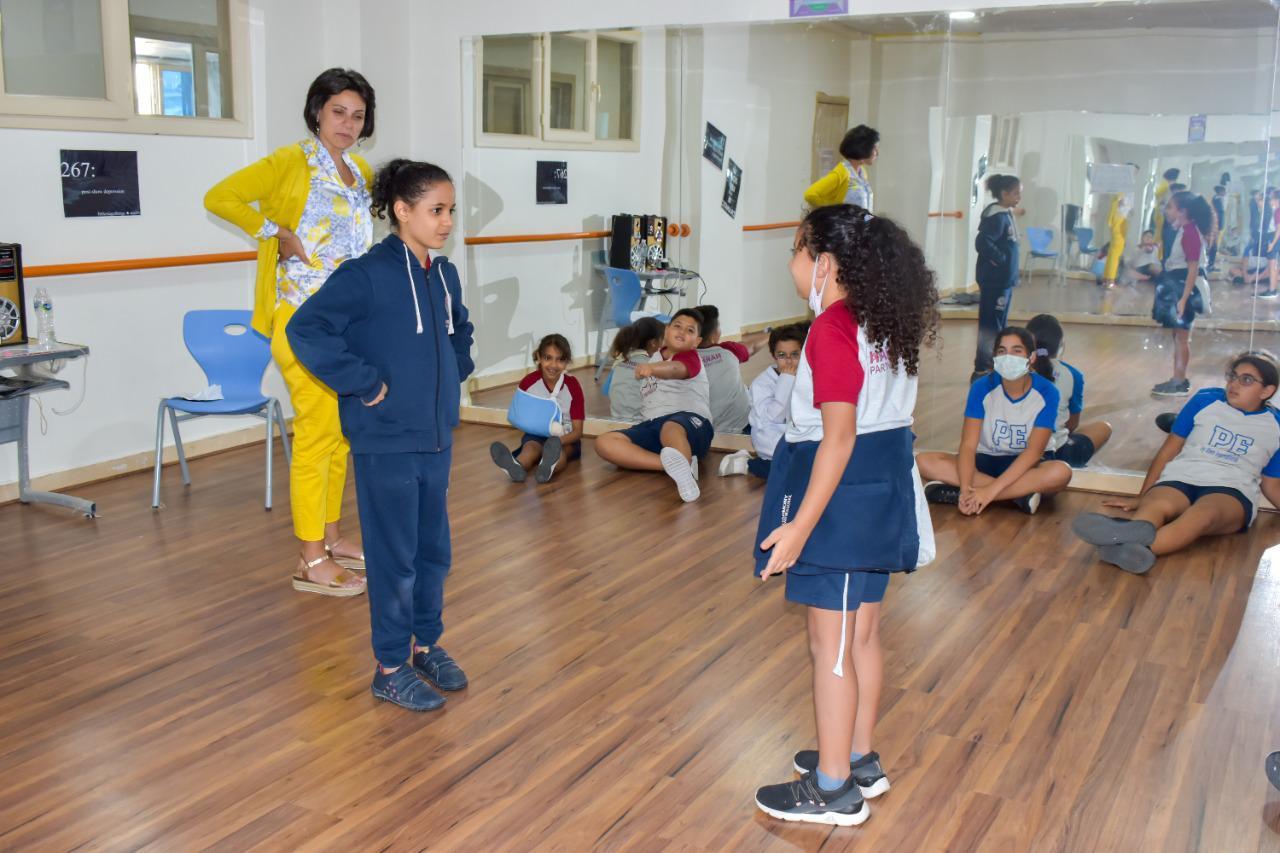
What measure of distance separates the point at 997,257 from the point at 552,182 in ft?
8.26

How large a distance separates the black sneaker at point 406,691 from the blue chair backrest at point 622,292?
12.2 ft

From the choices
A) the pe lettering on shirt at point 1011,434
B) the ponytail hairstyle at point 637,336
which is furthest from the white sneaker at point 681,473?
the pe lettering on shirt at point 1011,434

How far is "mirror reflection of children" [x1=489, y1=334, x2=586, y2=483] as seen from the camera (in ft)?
18.5

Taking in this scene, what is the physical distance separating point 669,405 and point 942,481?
1.36 m

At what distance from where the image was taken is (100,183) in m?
5.47

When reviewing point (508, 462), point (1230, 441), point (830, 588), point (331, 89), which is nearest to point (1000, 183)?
point (1230, 441)

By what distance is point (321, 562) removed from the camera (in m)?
4.14

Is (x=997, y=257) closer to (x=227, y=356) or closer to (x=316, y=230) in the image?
(x=316, y=230)

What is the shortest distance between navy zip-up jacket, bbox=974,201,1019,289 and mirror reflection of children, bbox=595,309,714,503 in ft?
4.53

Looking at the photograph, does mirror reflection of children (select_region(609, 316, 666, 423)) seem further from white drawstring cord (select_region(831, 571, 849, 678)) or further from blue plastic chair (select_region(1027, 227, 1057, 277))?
white drawstring cord (select_region(831, 571, 849, 678))

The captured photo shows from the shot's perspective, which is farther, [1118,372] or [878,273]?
[1118,372]

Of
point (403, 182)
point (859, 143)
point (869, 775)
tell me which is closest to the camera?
point (869, 775)

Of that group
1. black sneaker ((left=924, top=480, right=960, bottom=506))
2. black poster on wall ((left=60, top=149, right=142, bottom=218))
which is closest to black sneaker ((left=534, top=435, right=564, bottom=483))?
black sneaker ((left=924, top=480, right=960, bottom=506))

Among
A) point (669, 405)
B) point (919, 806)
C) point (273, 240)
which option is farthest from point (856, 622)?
point (669, 405)
